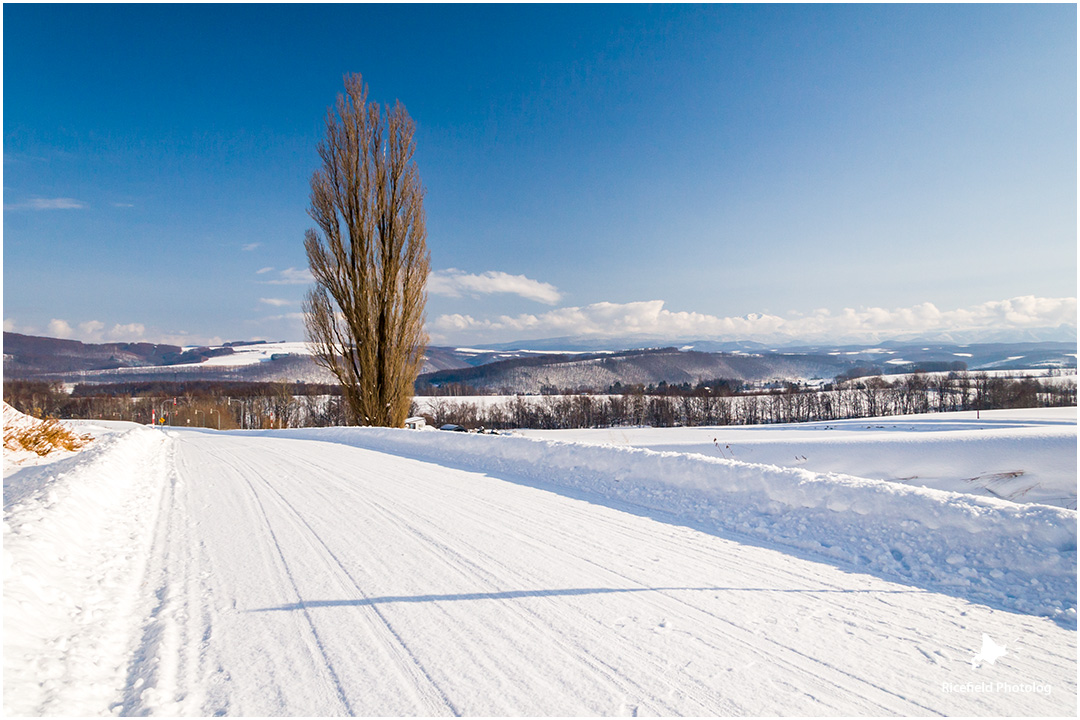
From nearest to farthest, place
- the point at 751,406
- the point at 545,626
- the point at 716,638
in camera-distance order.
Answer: the point at 716,638, the point at 545,626, the point at 751,406

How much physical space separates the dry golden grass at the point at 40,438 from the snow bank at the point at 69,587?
357cm

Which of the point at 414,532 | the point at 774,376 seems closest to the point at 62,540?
the point at 414,532

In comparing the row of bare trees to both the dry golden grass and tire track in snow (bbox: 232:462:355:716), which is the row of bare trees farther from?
tire track in snow (bbox: 232:462:355:716)

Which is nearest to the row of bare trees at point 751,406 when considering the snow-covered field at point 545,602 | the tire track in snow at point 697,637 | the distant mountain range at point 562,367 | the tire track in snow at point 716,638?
the distant mountain range at point 562,367

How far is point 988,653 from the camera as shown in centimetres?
246

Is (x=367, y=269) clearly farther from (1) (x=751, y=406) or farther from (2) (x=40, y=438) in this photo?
(1) (x=751, y=406)

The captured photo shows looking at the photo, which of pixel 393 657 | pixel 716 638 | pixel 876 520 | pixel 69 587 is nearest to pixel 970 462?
pixel 876 520

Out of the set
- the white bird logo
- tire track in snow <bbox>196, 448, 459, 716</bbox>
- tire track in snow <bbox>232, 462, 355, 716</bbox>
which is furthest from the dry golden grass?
the white bird logo

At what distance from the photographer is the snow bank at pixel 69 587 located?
85.0 inches

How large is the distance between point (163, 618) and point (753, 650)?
342 cm

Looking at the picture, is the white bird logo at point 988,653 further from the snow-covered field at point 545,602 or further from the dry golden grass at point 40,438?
the dry golden grass at point 40,438

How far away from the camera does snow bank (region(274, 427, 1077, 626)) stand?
3285mm

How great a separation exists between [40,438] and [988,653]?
13.5m

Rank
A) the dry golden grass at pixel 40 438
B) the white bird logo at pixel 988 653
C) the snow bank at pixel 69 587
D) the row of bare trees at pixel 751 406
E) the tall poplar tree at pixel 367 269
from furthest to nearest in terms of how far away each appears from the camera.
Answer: the row of bare trees at pixel 751 406
the tall poplar tree at pixel 367 269
the dry golden grass at pixel 40 438
the white bird logo at pixel 988 653
the snow bank at pixel 69 587
